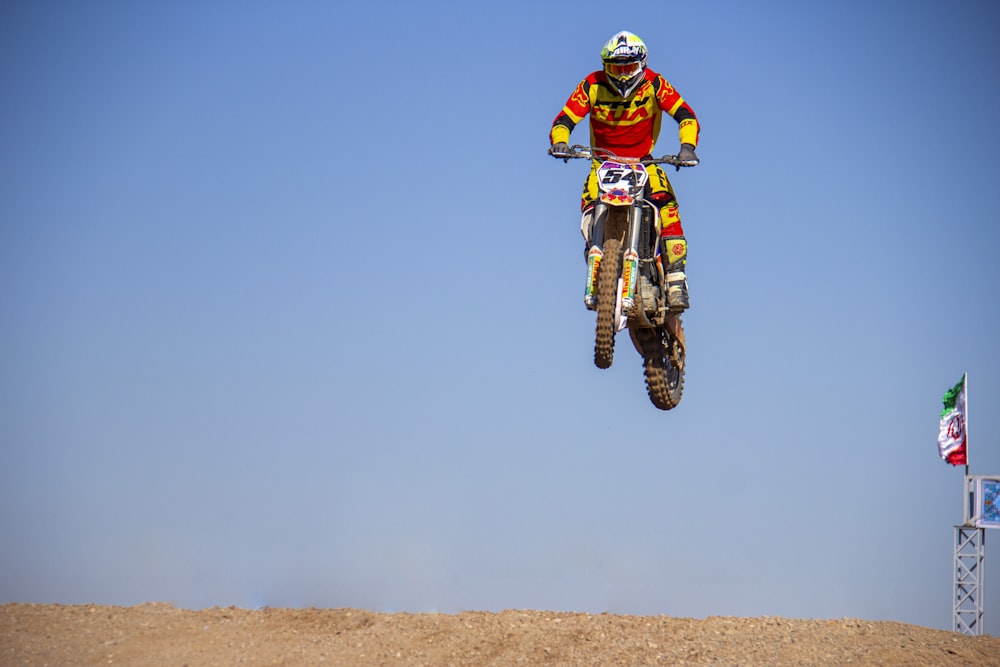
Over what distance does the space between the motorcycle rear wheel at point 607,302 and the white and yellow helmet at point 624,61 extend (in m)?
2.15

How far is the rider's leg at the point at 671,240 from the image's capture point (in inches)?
659

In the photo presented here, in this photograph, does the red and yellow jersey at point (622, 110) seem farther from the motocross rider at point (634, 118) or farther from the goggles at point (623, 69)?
the goggles at point (623, 69)

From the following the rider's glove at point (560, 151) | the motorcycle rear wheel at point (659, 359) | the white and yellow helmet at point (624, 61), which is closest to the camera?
the rider's glove at point (560, 151)

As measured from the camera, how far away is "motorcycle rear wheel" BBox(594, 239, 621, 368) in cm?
1555

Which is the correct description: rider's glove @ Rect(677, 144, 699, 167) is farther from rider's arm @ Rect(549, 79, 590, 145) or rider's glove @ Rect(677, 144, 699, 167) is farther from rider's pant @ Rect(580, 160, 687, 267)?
rider's arm @ Rect(549, 79, 590, 145)

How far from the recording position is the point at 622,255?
53.7 ft

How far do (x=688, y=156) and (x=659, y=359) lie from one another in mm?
2891

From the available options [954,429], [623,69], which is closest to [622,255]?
[623,69]

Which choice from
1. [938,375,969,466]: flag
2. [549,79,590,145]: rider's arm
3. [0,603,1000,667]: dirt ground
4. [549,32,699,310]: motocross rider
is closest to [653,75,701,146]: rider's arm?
[549,32,699,310]: motocross rider

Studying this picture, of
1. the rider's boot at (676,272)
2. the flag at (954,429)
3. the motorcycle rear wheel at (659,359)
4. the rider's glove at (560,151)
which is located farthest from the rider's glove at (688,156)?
the flag at (954,429)

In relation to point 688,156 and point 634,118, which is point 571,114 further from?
point 688,156

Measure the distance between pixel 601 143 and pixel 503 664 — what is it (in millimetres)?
7945

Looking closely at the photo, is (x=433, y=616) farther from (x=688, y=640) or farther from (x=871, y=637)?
(x=871, y=637)

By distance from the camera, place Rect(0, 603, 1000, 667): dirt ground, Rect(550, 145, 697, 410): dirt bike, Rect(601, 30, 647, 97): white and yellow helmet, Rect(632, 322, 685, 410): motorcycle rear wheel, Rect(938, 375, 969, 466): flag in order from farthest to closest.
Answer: Rect(938, 375, 969, 466): flag, Rect(0, 603, 1000, 667): dirt ground, Rect(632, 322, 685, 410): motorcycle rear wheel, Rect(601, 30, 647, 97): white and yellow helmet, Rect(550, 145, 697, 410): dirt bike
